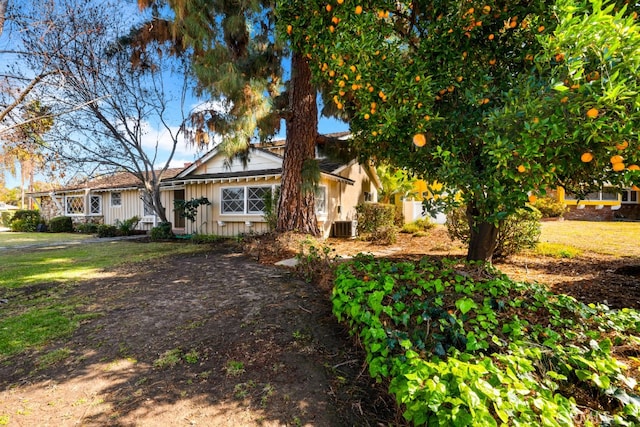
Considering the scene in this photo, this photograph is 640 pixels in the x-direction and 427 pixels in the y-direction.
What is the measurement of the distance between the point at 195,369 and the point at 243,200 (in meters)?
10.5

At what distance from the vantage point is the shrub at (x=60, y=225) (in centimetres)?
1788

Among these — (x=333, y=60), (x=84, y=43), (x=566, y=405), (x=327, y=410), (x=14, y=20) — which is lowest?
(x=327, y=410)

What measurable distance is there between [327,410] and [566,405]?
1.43m

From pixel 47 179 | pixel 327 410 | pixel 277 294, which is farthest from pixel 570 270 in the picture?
pixel 47 179

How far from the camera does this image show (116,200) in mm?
17484

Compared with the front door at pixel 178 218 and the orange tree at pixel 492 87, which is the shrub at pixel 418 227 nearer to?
the orange tree at pixel 492 87

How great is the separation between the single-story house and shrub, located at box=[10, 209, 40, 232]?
4.98 meters

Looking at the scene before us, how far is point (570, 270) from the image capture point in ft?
18.6

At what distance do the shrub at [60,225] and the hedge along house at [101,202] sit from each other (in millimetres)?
607

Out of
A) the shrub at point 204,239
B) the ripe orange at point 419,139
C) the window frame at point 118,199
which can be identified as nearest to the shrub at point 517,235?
the ripe orange at point 419,139

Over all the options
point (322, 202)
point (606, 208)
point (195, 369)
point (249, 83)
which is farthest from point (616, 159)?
point (606, 208)

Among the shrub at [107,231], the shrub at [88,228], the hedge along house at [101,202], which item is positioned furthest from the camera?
the shrub at [88,228]

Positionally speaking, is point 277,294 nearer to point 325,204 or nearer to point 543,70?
point 543,70

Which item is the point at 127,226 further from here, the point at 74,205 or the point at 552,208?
the point at 552,208
